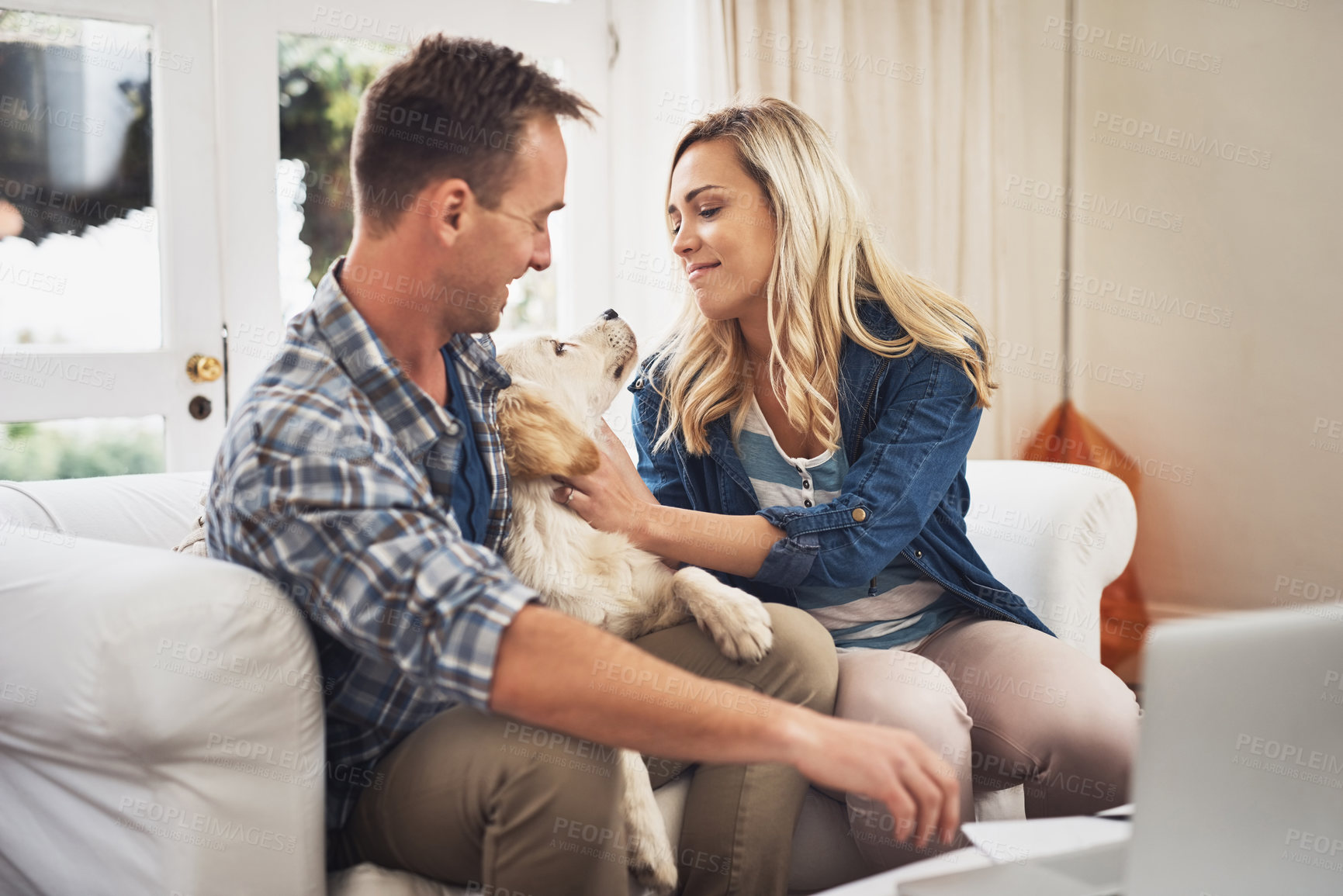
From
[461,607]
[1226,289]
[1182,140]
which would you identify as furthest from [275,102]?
[1226,289]

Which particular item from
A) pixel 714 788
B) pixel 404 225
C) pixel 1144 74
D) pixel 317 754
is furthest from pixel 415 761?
pixel 1144 74

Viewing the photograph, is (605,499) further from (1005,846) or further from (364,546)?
(1005,846)

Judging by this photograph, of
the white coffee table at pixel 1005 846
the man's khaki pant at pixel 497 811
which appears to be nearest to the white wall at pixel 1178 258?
the man's khaki pant at pixel 497 811

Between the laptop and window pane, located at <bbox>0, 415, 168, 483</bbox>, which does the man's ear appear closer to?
the laptop

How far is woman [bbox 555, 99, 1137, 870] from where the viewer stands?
1519 millimetres

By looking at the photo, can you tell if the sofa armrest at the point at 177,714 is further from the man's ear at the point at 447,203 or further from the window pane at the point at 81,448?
the window pane at the point at 81,448

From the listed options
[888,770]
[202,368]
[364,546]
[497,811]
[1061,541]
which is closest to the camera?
[888,770]

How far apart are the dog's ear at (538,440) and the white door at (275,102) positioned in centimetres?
138

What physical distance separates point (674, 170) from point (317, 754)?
4.08 ft

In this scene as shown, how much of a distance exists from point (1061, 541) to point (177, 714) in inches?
61.8

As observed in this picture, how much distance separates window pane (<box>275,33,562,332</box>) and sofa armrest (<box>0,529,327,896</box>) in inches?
72.0

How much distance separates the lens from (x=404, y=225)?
1240mm

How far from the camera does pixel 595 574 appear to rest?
4.91ft

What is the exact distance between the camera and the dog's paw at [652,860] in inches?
52.4
